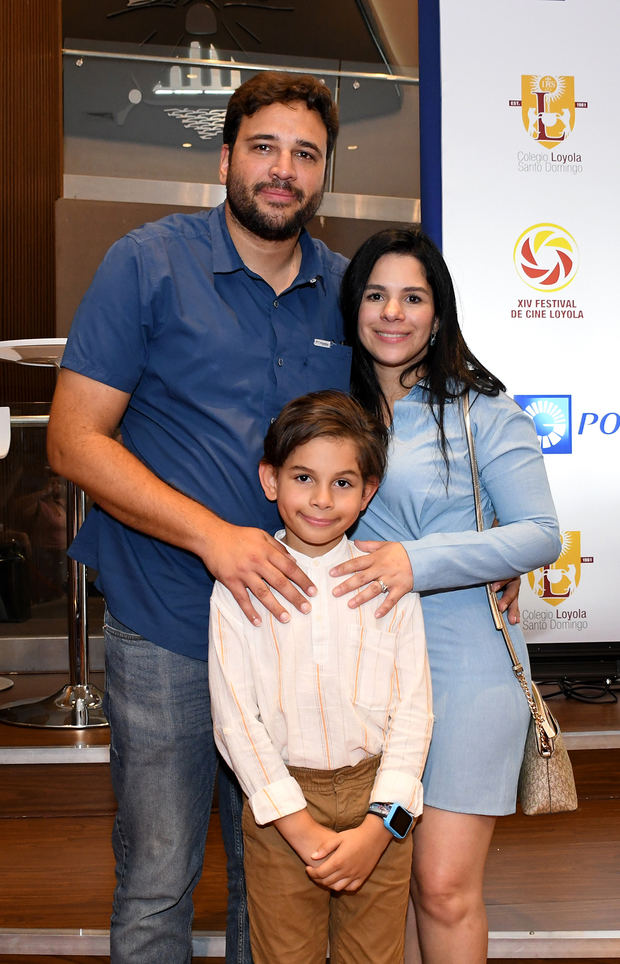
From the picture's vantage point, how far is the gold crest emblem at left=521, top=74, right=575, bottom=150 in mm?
3238

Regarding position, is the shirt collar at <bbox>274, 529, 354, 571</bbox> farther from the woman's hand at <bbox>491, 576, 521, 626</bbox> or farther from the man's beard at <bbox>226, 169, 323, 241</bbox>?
the man's beard at <bbox>226, 169, 323, 241</bbox>

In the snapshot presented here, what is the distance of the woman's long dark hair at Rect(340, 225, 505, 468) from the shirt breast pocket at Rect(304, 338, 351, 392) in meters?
0.03

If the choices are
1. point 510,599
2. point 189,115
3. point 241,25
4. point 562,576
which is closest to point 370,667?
point 510,599

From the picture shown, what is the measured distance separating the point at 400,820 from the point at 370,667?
261 millimetres

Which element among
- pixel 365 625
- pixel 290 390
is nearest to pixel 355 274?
pixel 290 390

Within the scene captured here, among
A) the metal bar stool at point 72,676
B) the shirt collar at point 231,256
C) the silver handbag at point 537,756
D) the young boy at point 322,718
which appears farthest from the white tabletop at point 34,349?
the silver handbag at point 537,756

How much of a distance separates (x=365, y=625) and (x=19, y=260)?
439cm

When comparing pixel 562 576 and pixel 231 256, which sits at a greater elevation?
pixel 231 256

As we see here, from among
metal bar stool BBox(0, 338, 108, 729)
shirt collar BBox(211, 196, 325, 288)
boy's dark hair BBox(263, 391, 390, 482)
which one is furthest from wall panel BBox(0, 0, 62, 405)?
boy's dark hair BBox(263, 391, 390, 482)

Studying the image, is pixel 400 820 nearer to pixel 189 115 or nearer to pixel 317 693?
pixel 317 693

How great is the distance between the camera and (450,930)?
171cm

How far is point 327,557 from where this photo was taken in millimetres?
1646

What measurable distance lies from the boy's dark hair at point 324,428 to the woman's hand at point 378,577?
15 cm

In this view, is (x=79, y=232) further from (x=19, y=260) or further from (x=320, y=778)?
(x=320, y=778)
